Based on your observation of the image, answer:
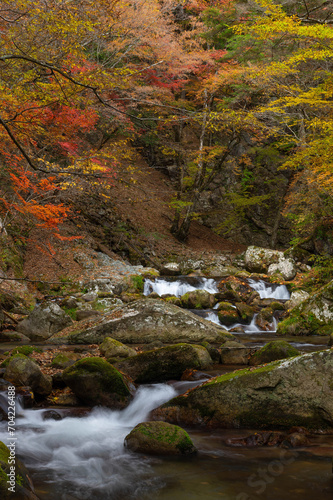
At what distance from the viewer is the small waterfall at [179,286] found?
44.7ft

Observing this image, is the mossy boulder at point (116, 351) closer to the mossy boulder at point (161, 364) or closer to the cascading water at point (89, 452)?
the mossy boulder at point (161, 364)

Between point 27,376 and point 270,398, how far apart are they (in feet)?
10.3

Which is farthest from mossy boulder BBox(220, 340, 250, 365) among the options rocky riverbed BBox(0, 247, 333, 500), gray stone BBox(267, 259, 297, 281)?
gray stone BBox(267, 259, 297, 281)

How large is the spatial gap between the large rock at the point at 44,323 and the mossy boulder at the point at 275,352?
4.96 m

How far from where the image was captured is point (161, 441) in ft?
11.5

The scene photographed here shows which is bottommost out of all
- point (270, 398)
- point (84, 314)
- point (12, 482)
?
point (84, 314)

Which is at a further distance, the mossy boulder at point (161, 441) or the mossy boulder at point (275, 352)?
the mossy boulder at point (275, 352)

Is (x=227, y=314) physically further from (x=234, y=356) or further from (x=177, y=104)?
(x=177, y=104)

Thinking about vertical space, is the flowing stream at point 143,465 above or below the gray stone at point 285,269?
above

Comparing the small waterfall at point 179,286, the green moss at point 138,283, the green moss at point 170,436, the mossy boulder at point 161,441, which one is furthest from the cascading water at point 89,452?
the small waterfall at point 179,286

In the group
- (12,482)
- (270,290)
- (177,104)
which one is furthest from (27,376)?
(177,104)

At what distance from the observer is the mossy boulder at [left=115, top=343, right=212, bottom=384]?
5517 mm

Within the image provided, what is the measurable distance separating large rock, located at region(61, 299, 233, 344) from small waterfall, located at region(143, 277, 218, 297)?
5.21m

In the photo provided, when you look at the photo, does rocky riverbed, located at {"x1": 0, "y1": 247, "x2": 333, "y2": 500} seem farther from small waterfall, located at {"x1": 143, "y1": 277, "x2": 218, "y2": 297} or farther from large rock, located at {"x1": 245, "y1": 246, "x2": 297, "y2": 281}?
large rock, located at {"x1": 245, "y1": 246, "x2": 297, "y2": 281}
